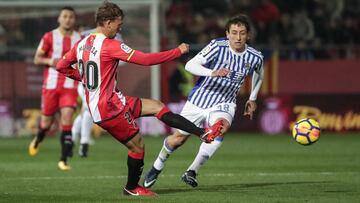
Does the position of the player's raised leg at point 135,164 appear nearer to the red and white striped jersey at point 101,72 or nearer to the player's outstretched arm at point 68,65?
the red and white striped jersey at point 101,72

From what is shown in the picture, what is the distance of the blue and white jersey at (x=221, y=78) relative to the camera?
1108 centimetres

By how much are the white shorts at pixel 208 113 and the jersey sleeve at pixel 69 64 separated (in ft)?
4.65

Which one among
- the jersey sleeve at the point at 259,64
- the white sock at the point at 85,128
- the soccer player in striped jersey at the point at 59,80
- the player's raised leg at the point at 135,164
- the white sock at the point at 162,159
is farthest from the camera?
the white sock at the point at 85,128

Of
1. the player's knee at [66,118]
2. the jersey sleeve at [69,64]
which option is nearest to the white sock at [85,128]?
the player's knee at [66,118]

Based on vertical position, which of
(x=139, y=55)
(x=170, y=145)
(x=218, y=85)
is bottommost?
(x=170, y=145)

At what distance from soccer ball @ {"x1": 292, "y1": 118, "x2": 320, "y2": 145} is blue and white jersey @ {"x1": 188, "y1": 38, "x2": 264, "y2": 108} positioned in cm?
88

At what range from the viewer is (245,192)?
1025 centimetres

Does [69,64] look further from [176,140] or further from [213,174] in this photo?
[213,174]

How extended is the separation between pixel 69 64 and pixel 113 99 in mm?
744

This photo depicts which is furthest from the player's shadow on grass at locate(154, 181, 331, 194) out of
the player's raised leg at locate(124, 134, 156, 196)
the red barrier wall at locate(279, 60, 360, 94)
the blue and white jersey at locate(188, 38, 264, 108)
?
the red barrier wall at locate(279, 60, 360, 94)

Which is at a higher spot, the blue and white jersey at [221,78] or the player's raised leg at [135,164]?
the blue and white jersey at [221,78]

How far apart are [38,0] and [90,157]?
274 inches

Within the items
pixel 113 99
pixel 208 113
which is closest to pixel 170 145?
pixel 208 113

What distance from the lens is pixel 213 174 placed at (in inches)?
492
